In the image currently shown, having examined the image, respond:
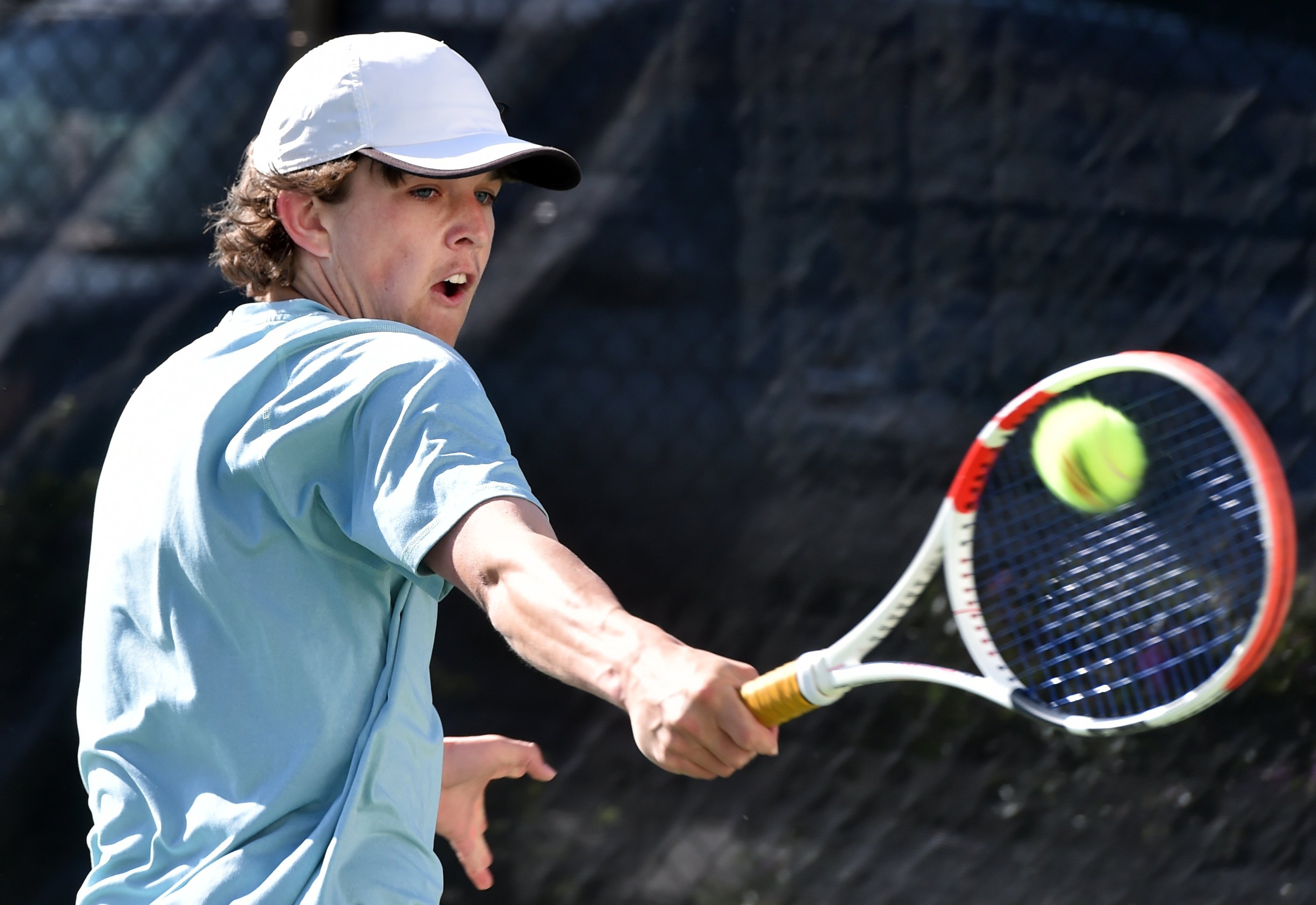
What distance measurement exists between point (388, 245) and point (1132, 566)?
3.86 feet

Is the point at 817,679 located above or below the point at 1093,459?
below

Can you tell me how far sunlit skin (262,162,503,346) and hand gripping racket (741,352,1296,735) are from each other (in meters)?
0.58

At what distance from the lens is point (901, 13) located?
274cm

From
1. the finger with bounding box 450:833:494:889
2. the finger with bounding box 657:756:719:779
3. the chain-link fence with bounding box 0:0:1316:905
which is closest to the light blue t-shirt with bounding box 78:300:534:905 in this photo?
the finger with bounding box 657:756:719:779

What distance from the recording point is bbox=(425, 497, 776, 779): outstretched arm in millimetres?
1201

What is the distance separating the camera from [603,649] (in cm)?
121

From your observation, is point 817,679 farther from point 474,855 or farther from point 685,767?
point 474,855

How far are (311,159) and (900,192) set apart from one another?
1405 mm

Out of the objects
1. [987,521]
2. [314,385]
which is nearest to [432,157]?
[314,385]

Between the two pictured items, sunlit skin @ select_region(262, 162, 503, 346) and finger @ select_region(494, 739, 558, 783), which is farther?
finger @ select_region(494, 739, 558, 783)

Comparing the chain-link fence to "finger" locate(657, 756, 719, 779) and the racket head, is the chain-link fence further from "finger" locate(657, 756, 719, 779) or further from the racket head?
"finger" locate(657, 756, 719, 779)

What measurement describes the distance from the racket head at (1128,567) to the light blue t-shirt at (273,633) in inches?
26.2

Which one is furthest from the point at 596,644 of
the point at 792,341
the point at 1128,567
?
the point at 792,341

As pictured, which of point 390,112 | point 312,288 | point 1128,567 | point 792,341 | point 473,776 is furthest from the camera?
point 792,341
